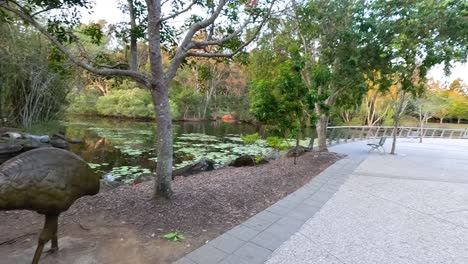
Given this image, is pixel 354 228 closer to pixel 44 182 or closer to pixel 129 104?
pixel 44 182

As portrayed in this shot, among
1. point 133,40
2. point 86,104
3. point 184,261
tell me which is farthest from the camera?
point 86,104

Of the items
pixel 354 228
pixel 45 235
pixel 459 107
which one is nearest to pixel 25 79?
pixel 45 235

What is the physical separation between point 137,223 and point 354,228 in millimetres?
2726

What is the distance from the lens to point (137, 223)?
126 inches

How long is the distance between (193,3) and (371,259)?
4073mm

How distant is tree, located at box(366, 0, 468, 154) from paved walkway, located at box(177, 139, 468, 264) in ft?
12.3

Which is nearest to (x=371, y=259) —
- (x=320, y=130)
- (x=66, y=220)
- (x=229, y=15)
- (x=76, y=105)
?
(x=66, y=220)

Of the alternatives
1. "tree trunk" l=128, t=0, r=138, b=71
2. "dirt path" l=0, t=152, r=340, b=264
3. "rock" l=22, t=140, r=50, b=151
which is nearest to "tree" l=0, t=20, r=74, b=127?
"rock" l=22, t=140, r=50, b=151

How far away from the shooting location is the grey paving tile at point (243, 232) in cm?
307

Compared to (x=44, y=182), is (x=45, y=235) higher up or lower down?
lower down

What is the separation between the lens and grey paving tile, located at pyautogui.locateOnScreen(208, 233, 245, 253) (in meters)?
2.79

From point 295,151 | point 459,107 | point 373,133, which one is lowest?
point 295,151

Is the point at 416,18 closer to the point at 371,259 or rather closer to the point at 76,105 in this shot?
the point at 371,259

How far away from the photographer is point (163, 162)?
3654 millimetres
